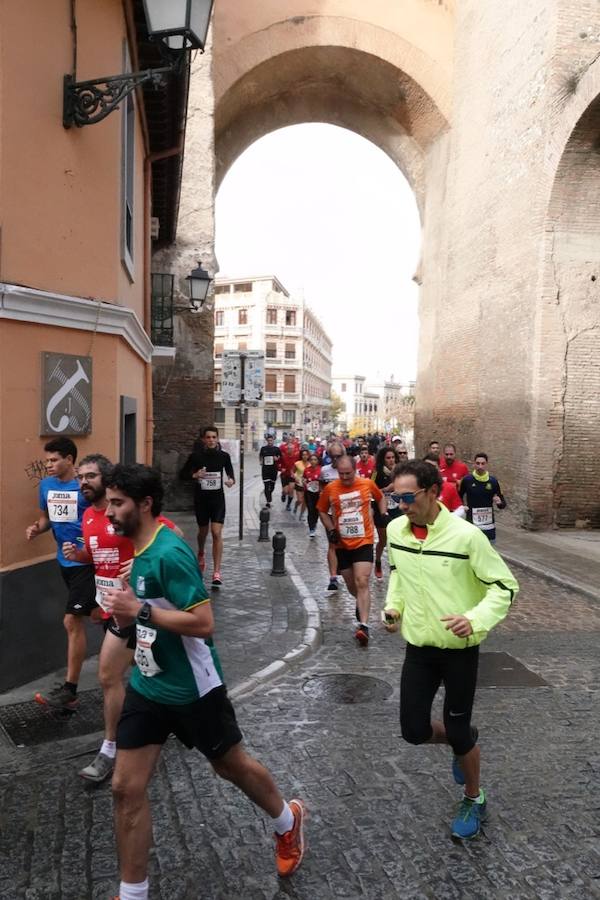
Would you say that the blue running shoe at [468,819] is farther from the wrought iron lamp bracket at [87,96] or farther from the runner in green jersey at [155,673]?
the wrought iron lamp bracket at [87,96]

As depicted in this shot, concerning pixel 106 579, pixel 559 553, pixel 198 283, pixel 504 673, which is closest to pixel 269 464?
pixel 198 283

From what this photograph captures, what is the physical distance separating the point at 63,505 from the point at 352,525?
303 centimetres

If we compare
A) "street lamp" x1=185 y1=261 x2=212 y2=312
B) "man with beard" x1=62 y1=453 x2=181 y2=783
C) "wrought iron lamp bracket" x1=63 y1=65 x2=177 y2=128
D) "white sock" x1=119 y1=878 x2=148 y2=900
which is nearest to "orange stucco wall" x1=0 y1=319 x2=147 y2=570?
"man with beard" x1=62 y1=453 x2=181 y2=783

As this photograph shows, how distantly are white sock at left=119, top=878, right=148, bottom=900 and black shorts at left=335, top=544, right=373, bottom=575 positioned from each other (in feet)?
15.1

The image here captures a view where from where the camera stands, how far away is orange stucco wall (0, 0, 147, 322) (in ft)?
17.6

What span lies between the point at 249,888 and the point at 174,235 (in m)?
15.8

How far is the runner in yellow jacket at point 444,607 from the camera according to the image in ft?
11.4

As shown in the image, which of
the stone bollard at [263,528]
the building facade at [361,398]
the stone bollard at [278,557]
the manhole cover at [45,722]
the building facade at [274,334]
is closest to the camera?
the manhole cover at [45,722]

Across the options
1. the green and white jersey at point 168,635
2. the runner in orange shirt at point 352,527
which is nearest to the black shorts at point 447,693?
the green and white jersey at point 168,635

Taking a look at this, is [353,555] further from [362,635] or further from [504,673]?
[504,673]

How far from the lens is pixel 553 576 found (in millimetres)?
10016

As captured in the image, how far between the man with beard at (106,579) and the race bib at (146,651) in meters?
0.99

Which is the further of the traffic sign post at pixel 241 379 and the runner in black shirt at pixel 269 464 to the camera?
the runner in black shirt at pixel 269 464

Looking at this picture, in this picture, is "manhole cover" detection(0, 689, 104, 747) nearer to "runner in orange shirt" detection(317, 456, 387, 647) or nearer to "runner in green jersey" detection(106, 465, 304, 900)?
"runner in green jersey" detection(106, 465, 304, 900)
